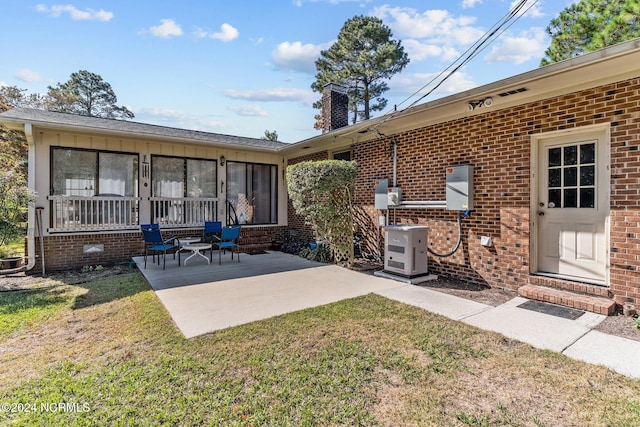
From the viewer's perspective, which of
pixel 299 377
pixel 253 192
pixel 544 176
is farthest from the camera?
pixel 253 192

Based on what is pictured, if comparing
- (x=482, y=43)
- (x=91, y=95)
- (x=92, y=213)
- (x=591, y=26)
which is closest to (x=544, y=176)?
(x=482, y=43)

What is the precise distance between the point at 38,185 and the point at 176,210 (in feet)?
9.18

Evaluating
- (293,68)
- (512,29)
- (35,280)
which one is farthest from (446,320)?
(293,68)

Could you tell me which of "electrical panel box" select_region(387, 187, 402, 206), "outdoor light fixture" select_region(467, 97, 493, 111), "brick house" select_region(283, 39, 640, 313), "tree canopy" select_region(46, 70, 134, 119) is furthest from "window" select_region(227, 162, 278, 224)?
"tree canopy" select_region(46, 70, 134, 119)

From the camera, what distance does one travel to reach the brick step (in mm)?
3767

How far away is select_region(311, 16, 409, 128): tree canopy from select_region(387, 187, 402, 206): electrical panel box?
15622 millimetres

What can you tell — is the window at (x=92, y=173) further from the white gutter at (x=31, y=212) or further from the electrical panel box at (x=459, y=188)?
the electrical panel box at (x=459, y=188)

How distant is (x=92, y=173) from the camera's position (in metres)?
7.50

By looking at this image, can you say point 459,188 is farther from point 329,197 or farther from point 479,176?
point 329,197

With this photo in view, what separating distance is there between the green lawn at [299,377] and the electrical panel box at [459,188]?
2.31 m

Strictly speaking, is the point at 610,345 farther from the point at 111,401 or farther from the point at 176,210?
the point at 176,210

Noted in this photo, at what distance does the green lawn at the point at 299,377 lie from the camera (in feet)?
6.79

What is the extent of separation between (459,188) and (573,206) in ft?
5.03

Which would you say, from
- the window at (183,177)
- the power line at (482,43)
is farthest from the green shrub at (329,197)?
the window at (183,177)
